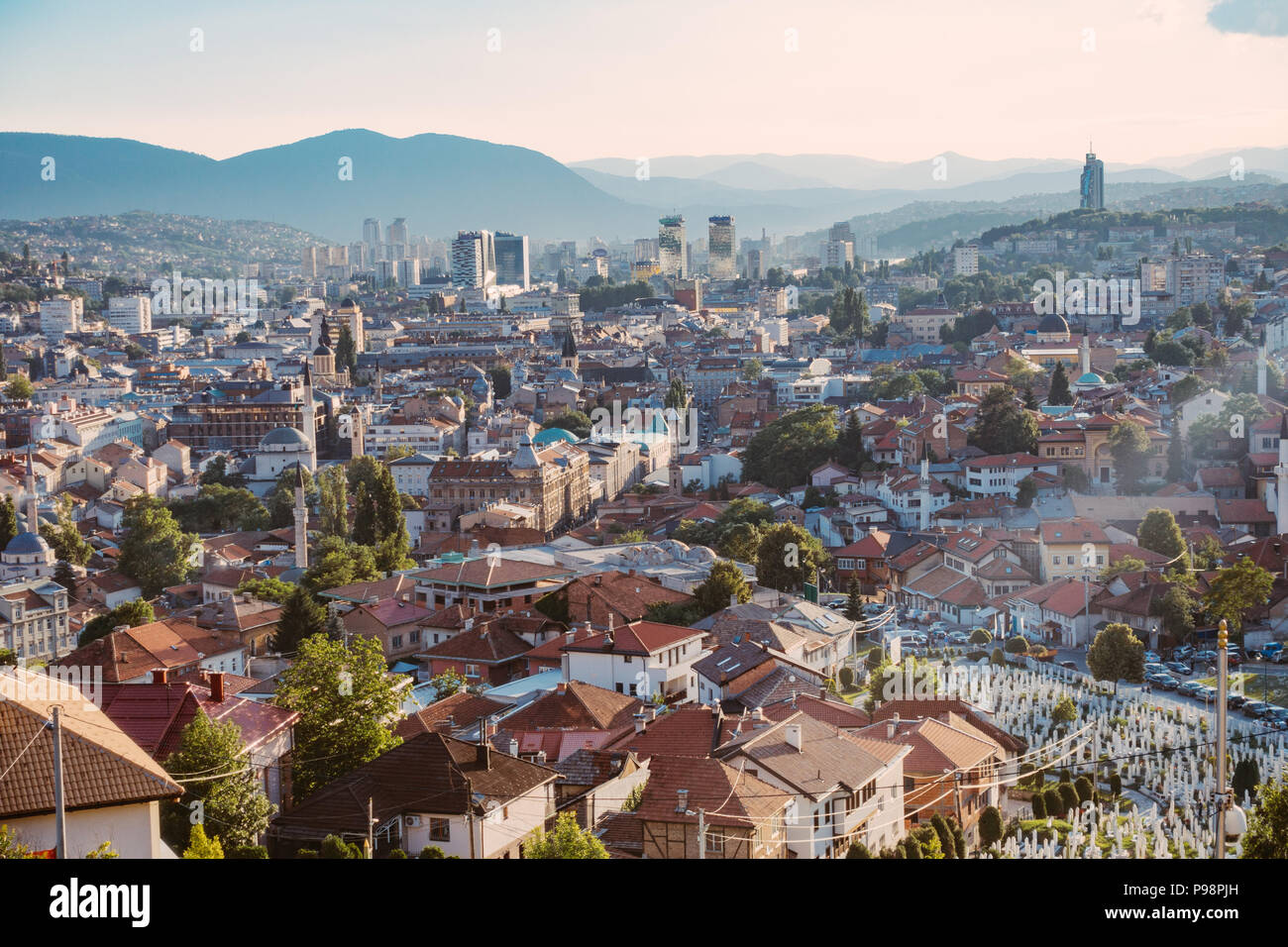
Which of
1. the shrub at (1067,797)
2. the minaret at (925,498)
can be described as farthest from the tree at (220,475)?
the shrub at (1067,797)

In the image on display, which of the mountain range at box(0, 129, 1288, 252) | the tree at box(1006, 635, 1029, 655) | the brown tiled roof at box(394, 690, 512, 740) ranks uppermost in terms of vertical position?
the mountain range at box(0, 129, 1288, 252)

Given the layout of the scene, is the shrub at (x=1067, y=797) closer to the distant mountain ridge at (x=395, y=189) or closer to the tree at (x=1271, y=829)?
the tree at (x=1271, y=829)

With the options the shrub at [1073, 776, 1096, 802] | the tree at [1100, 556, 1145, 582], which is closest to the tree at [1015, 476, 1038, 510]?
the tree at [1100, 556, 1145, 582]

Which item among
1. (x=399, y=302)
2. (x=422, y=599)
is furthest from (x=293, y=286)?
(x=422, y=599)

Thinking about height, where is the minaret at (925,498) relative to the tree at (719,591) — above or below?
below

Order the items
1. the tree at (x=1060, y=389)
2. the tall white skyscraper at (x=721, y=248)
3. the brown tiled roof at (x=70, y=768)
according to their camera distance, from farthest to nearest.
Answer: the tall white skyscraper at (x=721, y=248) → the tree at (x=1060, y=389) → the brown tiled roof at (x=70, y=768)

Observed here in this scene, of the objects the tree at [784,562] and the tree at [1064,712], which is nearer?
the tree at [1064,712]

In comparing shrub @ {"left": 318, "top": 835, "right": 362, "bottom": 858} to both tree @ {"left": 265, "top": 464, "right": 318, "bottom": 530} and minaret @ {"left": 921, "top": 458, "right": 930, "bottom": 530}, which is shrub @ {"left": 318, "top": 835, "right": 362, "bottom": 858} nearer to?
minaret @ {"left": 921, "top": 458, "right": 930, "bottom": 530}

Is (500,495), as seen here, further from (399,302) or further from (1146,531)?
(399,302)
